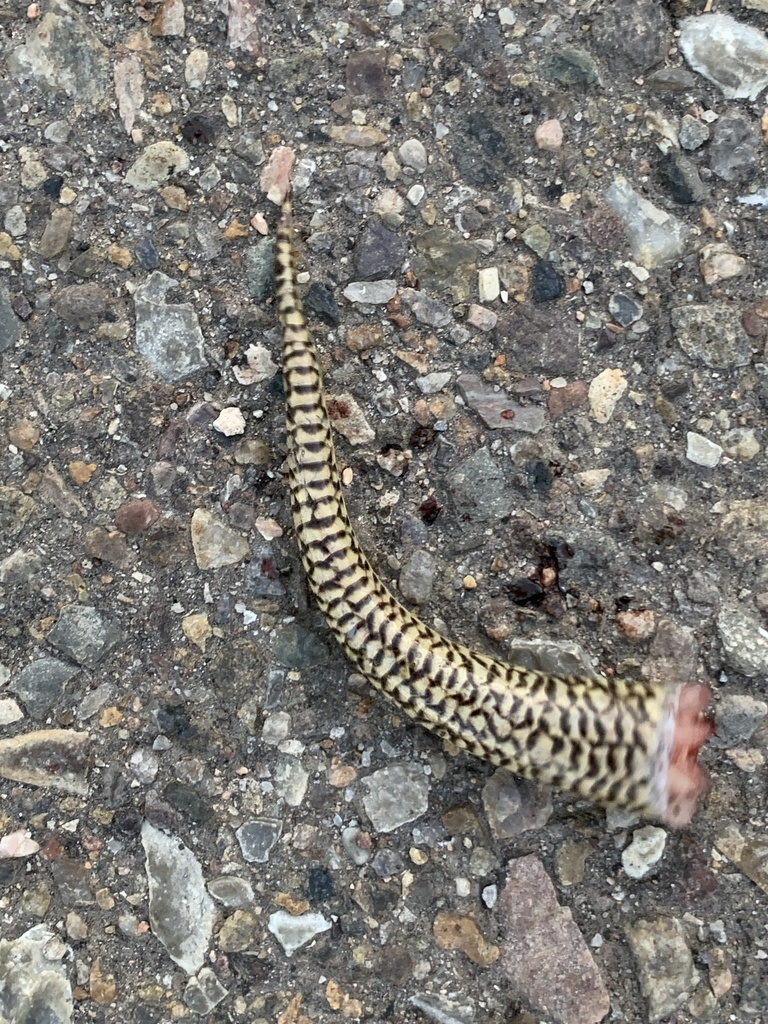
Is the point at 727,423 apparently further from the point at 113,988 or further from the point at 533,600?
the point at 113,988

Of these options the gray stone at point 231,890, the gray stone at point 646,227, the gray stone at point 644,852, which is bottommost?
the gray stone at point 231,890

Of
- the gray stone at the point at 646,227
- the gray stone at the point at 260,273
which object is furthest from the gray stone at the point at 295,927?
the gray stone at the point at 646,227

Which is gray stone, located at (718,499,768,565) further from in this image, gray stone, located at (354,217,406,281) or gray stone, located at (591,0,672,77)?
gray stone, located at (591,0,672,77)

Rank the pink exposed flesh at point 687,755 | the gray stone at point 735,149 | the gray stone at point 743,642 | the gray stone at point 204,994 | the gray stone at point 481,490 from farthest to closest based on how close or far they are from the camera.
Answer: the gray stone at point 735,149
the gray stone at point 481,490
the gray stone at point 743,642
the gray stone at point 204,994
the pink exposed flesh at point 687,755

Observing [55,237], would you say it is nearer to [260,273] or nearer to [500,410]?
[260,273]

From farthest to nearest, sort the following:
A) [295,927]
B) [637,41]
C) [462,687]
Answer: [637,41]
[295,927]
[462,687]

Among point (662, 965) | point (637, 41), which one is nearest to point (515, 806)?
point (662, 965)

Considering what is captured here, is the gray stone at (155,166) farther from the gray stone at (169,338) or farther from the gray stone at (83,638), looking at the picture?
the gray stone at (83,638)
